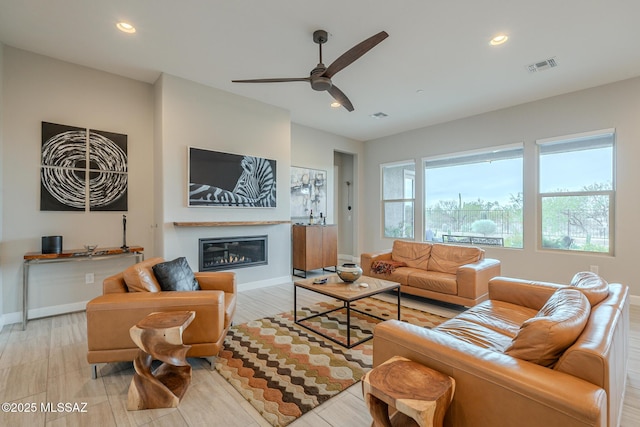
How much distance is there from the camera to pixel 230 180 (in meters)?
4.30

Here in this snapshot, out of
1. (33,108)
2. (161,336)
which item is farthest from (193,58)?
(161,336)

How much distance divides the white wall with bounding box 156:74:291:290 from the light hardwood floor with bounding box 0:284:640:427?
5.10ft

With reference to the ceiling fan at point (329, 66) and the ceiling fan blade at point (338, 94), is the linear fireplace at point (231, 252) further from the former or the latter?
the ceiling fan blade at point (338, 94)

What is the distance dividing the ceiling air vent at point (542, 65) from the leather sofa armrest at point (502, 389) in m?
3.71

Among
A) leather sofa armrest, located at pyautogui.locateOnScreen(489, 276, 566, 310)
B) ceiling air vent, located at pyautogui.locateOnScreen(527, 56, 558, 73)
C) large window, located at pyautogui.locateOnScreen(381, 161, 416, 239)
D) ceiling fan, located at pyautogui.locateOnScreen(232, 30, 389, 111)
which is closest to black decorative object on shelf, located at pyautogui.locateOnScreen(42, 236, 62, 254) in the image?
ceiling fan, located at pyautogui.locateOnScreen(232, 30, 389, 111)

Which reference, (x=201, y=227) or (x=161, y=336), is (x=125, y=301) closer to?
(x=161, y=336)

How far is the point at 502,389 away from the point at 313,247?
432 centimetres

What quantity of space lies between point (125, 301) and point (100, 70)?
10.7 ft

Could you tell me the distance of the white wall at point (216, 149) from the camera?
3768 millimetres

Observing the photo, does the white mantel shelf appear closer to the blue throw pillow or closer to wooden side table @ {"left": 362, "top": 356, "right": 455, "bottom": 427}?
the blue throw pillow

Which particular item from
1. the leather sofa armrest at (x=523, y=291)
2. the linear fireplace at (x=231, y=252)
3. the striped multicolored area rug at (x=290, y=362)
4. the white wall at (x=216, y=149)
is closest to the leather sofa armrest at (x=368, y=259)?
the striped multicolored area rug at (x=290, y=362)

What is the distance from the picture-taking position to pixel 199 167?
157 inches

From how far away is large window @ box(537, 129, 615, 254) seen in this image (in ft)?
13.4

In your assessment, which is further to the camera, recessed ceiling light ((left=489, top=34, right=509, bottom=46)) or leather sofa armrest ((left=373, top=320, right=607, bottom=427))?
recessed ceiling light ((left=489, top=34, right=509, bottom=46))
